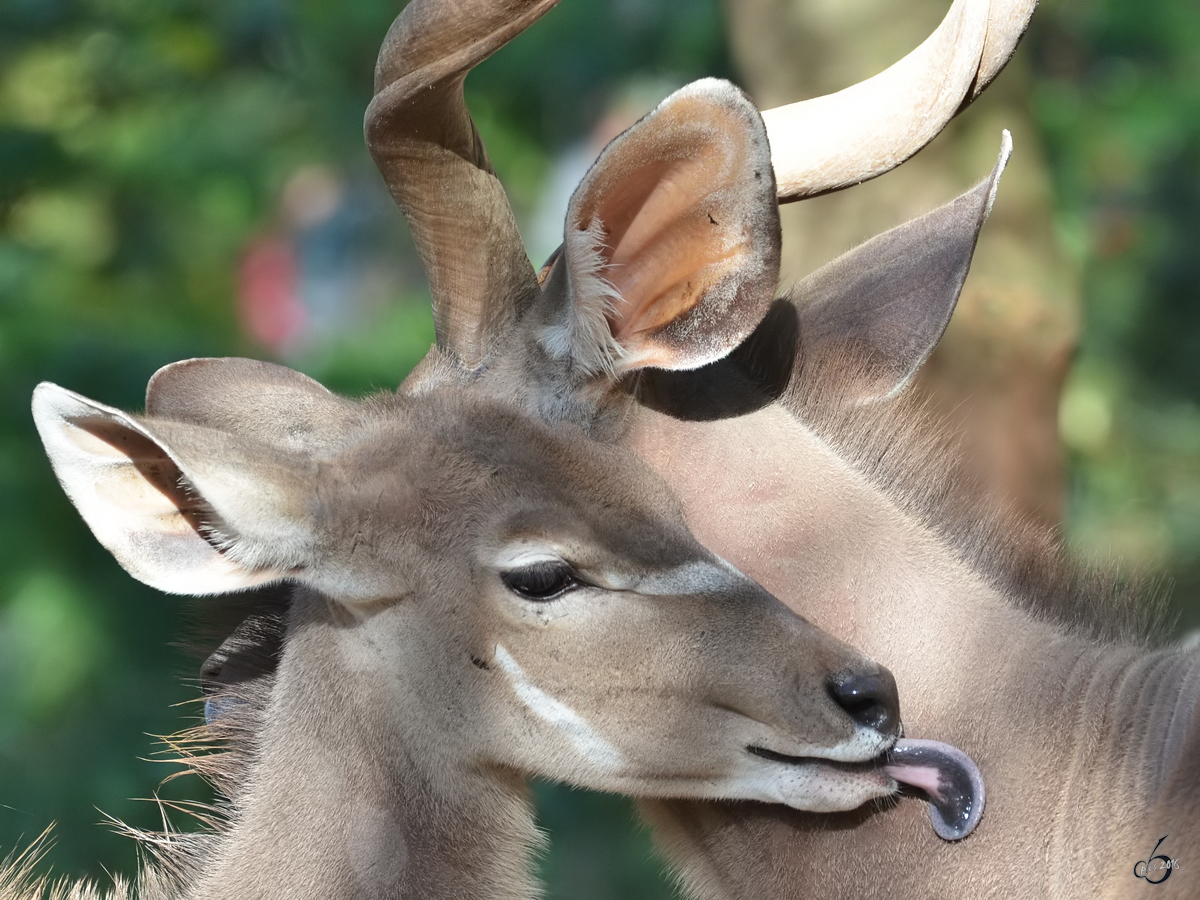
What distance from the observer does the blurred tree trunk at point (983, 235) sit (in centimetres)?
436

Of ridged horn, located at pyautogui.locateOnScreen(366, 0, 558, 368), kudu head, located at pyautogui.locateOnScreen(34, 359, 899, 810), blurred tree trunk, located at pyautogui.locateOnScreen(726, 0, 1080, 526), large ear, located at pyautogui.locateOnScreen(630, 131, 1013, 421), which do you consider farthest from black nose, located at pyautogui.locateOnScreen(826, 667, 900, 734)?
blurred tree trunk, located at pyautogui.locateOnScreen(726, 0, 1080, 526)

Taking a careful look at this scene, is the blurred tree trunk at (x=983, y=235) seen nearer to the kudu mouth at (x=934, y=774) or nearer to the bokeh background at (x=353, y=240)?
the bokeh background at (x=353, y=240)

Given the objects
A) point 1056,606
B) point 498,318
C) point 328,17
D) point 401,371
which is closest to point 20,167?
point 328,17

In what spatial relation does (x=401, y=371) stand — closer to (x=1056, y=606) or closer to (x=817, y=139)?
(x=817, y=139)

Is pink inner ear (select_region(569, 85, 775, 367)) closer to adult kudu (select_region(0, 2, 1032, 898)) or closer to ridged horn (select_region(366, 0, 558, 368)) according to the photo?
adult kudu (select_region(0, 2, 1032, 898))

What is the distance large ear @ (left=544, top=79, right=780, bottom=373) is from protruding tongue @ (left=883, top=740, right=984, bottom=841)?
725mm

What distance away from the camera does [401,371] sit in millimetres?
5656

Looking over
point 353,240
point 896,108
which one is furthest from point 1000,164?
point 353,240

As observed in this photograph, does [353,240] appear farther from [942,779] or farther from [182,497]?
[942,779]

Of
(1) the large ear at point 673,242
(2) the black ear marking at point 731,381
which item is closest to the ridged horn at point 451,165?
(1) the large ear at point 673,242

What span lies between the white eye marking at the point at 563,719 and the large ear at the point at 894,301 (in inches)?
32.2

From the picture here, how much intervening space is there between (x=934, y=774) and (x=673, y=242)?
983 mm

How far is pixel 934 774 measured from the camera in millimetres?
2104

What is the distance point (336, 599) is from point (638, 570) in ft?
1.81
